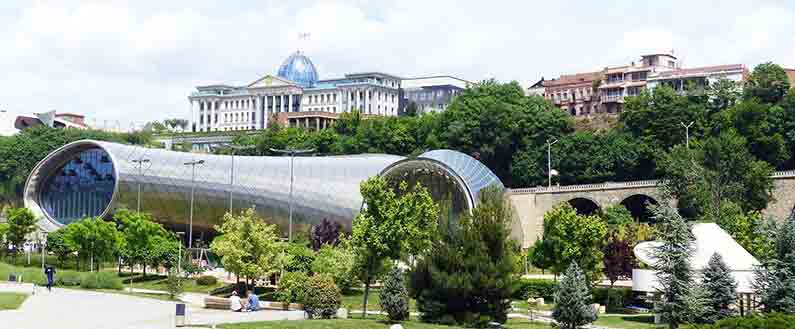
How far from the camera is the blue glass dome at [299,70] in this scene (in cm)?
18125

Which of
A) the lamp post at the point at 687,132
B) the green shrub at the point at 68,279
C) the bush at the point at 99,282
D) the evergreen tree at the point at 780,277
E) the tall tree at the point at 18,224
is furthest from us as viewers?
the lamp post at the point at 687,132

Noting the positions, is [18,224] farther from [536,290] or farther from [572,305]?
[572,305]

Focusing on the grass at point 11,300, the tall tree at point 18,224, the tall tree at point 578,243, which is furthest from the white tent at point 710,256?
the tall tree at point 18,224

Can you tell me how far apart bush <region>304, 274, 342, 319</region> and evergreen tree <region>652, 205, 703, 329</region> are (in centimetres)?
1220

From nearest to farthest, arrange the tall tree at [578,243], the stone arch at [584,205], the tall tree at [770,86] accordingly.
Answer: the tall tree at [578,243] < the stone arch at [584,205] < the tall tree at [770,86]

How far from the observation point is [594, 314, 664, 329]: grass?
136 feet

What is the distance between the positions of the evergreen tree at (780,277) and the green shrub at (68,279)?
114 feet

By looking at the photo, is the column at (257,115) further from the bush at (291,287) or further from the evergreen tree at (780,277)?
the evergreen tree at (780,277)

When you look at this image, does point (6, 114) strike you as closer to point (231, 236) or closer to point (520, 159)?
point (520, 159)

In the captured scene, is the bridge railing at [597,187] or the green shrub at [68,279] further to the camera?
the bridge railing at [597,187]

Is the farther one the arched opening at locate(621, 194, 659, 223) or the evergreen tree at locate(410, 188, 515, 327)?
the arched opening at locate(621, 194, 659, 223)

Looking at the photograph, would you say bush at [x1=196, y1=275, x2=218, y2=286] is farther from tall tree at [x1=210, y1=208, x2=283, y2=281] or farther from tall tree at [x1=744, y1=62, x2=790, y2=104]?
tall tree at [x1=744, y1=62, x2=790, y2=104]

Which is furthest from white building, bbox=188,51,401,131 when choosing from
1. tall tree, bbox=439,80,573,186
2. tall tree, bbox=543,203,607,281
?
tall tree, bbox=543,203,607,281

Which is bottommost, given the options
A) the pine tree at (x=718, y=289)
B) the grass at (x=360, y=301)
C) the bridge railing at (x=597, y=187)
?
the grass at (x=360, y=301)
